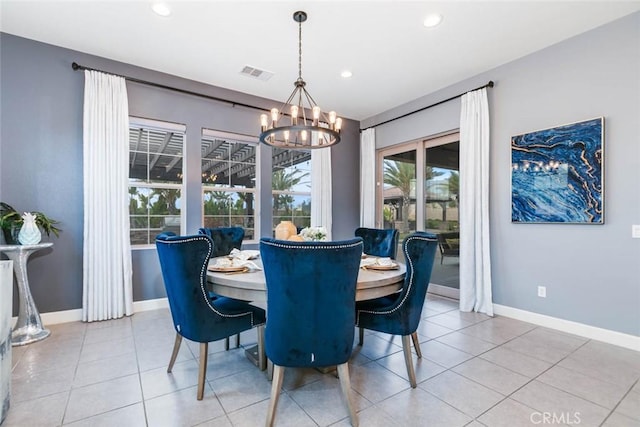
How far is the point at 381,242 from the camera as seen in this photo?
3275mm

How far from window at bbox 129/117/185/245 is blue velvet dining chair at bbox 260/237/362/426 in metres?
2.95

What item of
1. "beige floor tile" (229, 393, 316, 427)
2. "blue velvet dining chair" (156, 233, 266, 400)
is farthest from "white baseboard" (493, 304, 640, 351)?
"blue velvet dining chair" (156, 233, 266, 400)

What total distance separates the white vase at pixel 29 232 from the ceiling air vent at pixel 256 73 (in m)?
2.69

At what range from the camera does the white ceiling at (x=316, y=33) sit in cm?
256

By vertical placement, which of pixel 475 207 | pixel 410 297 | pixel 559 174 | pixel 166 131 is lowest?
pixel 410 297

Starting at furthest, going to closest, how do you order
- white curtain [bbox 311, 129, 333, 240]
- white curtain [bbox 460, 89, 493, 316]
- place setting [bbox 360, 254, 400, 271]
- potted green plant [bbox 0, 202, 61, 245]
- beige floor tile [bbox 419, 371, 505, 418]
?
white curtain [bbox 311, 129, 333, 240] < white curtain [bbox 460, 89, 493, 316] < potted green plant [bbox 0, 202, 61, 245] < place setting [bbox 360, 254, 400, 271] < beige floor tile [bbox 419, 371, 505, 418]

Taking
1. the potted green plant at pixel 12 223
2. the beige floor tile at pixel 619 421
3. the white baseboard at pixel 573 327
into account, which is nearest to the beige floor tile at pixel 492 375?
the beige floor tile at pixel 619 421

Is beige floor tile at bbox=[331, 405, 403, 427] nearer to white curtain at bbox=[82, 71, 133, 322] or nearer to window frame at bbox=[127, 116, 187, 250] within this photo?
white curtain at bbox=[82, 71, 133, 322]

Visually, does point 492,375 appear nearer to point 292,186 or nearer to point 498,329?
point 498,329

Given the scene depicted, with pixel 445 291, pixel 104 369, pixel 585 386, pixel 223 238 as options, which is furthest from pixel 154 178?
pixel 585 386

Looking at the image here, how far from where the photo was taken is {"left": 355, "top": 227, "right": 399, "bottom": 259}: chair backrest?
3182 millimetres

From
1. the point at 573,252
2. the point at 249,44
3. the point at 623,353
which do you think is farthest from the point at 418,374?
the point at 249,44

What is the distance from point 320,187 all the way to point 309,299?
12.0 feet

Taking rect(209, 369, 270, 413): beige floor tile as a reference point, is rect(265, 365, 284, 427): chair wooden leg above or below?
above
